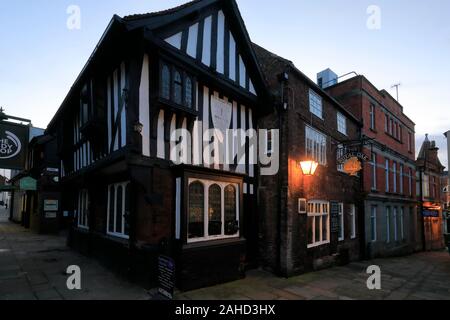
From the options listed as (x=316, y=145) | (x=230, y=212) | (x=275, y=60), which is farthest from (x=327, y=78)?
(x=230, y=212)

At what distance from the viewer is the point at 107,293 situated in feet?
20.0

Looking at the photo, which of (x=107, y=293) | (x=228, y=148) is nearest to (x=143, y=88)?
(x=228, y=148)

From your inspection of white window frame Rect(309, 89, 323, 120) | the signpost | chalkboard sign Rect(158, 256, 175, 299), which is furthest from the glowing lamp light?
the signpost

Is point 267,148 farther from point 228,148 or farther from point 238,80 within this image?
point 238,80

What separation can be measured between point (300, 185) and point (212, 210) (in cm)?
368

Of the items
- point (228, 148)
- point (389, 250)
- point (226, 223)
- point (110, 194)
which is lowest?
point (389, 250)

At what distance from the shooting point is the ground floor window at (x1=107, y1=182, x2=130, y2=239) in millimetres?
7391

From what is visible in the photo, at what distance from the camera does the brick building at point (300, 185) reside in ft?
29.6

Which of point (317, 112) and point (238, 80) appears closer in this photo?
point (238, 80)

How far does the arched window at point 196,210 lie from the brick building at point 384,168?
9.19 metres

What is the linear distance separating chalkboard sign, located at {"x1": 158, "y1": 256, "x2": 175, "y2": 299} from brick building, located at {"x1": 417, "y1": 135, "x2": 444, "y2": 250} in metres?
22.5

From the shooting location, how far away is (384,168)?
16578mm
